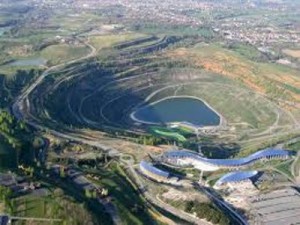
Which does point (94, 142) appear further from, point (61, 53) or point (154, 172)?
point (61, 53)

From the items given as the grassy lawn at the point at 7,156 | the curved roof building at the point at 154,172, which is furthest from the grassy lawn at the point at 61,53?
the curved roof building at the point at 154,172

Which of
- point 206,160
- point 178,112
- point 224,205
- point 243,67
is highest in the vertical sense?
point 224,205

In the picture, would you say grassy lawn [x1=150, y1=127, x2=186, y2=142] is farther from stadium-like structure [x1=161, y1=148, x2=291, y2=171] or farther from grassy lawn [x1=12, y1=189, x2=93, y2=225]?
grassy lawn [x1=12, y1=189, x2=93, y2=225]

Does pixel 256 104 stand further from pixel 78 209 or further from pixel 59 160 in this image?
pixel 78 209

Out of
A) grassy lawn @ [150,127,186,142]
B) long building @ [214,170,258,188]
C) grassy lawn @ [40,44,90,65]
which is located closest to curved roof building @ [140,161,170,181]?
long building @ [214,170,258,188]

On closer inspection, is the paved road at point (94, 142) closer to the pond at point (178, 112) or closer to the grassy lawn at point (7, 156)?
the grassy lawn at point (7, 156)

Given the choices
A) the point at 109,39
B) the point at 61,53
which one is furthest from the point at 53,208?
the point at 109,39

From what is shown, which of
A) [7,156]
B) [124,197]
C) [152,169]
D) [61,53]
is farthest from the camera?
[61,53]
